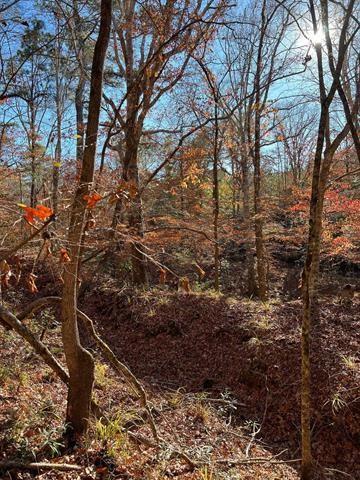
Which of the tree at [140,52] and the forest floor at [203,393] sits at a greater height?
the tree at [140,52]

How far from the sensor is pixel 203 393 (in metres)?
5.60

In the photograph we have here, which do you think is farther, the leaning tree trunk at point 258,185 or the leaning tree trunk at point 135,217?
the leaning tree trunk at point 258,185

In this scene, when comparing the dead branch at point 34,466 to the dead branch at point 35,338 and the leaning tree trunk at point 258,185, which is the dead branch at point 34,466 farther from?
the leaning tree trunk at point 258,185

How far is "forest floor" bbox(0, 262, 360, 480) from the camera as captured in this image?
328cm

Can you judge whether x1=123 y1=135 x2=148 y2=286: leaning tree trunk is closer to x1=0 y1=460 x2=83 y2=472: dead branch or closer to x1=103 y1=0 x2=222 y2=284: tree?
x1=103 y1=0 x2=222 y2=284: tree

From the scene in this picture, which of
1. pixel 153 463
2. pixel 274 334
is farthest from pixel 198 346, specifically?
pixel 153 463

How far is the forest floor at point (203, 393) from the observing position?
3283mm

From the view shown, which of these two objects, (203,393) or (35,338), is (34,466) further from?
(203,393)

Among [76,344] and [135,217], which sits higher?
[135,217]

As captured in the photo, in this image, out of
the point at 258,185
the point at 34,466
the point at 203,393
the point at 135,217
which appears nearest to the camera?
the point at 34,466

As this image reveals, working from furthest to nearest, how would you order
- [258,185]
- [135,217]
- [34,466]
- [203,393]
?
[258,185] < [135,217] < [203,393] < [34,466]

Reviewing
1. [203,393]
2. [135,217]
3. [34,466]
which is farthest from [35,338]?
[135,217]

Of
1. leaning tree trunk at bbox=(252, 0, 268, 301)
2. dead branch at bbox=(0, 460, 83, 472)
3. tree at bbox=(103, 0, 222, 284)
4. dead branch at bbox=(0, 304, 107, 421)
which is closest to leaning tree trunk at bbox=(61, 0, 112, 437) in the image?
dead branch at bbox=(0, 304, 107, 421)

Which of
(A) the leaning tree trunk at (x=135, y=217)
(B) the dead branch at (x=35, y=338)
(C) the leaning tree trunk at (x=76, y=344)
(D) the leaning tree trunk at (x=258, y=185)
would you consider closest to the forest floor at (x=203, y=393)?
(C) the leaning tree trunk at (x=76, y=344)
